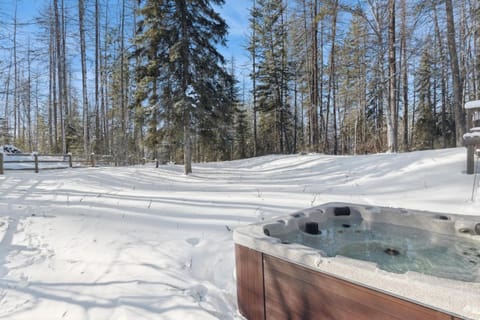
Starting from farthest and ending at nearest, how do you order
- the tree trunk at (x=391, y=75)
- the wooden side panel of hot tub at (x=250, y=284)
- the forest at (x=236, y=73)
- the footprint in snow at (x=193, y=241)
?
the forest at (x=236, y=73) → the tree trunk at (x=391, y=75) → the footprint in snow at (x=193, y=241) → the wooden side panel of hot tub at (x=250, y=284)

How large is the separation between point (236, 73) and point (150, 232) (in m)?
23.0

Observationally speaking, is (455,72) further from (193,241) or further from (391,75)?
(193,241)

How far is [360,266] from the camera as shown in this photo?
1524 mm

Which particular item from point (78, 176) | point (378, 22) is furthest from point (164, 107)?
point (378, 22)

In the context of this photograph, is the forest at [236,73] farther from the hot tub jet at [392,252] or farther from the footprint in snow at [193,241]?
the hot tub jet at [392,252]

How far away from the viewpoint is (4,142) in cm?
2041

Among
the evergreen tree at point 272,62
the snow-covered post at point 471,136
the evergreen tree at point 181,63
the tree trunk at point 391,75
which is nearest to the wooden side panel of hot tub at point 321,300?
the snow-covered post at point 471,136

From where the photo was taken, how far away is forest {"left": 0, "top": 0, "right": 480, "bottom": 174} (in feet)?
30.8

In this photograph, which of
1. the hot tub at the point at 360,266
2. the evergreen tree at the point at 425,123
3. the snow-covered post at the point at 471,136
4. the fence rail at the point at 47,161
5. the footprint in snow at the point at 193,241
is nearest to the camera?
the hot tub at the point at 360,266

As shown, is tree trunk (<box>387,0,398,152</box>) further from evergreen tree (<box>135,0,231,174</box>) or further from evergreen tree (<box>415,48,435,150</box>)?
evergreen tree (<box>415,48,435,150</box>)

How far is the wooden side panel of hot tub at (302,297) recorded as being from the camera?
139 cm

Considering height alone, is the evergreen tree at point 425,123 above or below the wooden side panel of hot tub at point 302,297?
above

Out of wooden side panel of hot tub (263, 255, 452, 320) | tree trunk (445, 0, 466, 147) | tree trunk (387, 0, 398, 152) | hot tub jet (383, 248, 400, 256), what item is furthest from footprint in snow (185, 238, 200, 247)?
tree trunk (445, 0, 466, 147)

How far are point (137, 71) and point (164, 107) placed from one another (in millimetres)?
1904
